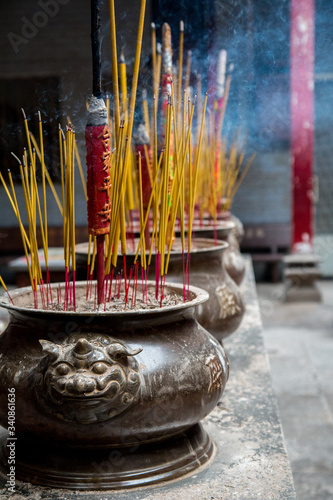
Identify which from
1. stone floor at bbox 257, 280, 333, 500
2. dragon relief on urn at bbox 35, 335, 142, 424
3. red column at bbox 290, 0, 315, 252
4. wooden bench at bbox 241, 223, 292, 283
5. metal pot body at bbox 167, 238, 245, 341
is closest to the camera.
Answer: dragon relief on urn at bbox 35, 335, 142, 424

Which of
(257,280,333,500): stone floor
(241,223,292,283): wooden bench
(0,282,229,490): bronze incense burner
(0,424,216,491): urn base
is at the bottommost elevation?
(257,280,333,500): stone floor

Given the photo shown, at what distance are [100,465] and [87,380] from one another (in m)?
0.20

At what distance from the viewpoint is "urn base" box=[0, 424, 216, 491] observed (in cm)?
118

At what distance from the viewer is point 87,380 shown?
1080 millimetres

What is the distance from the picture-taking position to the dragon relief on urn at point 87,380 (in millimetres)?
1086

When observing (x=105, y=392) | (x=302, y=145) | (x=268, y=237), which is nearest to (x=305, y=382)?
(x=105, y=392)

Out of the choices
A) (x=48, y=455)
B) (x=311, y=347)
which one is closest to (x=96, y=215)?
(x=48, y=455)

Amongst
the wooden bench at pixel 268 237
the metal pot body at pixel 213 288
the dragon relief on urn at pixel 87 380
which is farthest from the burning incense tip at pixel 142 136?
the wooden bench at pixel 268 237

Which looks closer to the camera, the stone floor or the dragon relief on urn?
the dragon relief on urn

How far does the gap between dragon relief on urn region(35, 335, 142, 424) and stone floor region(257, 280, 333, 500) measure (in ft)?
4.75

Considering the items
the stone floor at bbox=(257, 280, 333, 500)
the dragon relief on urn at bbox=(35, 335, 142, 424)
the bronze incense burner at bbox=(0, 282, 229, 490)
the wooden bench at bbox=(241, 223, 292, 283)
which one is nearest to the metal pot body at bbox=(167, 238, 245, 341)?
the bronze incense burner at bbox=(0, 282, 229, 490)

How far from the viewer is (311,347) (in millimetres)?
4402

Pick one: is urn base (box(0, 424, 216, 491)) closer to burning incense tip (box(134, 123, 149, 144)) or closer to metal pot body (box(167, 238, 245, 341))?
metal pot body (box(167, 238, 245, 341))

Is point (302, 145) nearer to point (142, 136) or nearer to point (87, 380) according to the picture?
point (142, 136)
